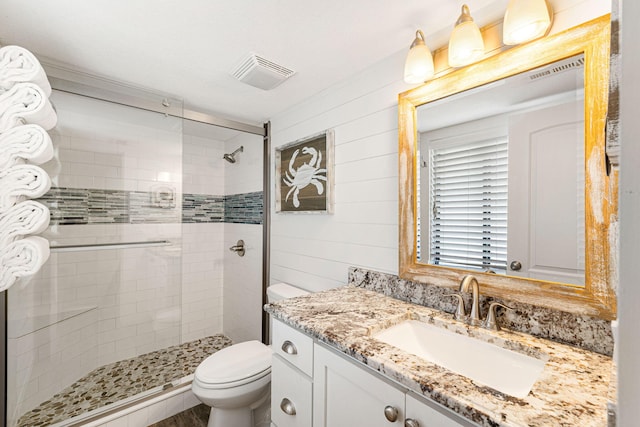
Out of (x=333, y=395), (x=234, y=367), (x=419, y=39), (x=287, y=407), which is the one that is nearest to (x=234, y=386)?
(x=234, y=367)

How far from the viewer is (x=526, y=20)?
0.97 metres

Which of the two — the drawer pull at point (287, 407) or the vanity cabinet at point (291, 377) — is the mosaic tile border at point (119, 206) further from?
the drawer pull at point (287, 407)

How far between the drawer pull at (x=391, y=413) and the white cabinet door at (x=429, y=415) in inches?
1.4

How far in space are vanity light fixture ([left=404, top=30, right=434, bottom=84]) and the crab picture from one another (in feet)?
2.55

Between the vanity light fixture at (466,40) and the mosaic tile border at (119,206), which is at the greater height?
the vanity light fixture at (466,40)

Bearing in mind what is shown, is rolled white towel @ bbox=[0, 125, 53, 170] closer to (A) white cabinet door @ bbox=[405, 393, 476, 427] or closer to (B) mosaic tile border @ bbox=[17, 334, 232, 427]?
(B) mosaic tile border @ bbox=[17, 334, 232, 427]

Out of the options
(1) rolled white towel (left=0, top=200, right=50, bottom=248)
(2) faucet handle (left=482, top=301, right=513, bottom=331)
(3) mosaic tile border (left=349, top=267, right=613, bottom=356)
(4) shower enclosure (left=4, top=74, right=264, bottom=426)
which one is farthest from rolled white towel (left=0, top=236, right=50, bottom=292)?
(2) faucet handle (left=482, top=301, right=513, bottom=331)

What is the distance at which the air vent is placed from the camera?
93 centimetres

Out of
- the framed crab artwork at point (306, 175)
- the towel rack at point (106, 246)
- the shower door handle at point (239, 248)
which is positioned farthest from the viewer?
the shower door handle at point (239, 248)

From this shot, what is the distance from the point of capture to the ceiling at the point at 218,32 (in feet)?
3.82

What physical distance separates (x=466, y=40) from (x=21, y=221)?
202cm

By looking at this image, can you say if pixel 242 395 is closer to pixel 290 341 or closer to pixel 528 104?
pixel 290 341

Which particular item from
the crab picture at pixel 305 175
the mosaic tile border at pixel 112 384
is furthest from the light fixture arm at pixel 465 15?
the mosaic tile border at pixel 112 384

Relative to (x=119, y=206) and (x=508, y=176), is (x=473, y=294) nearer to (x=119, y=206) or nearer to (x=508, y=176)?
(x=508, y=176)
